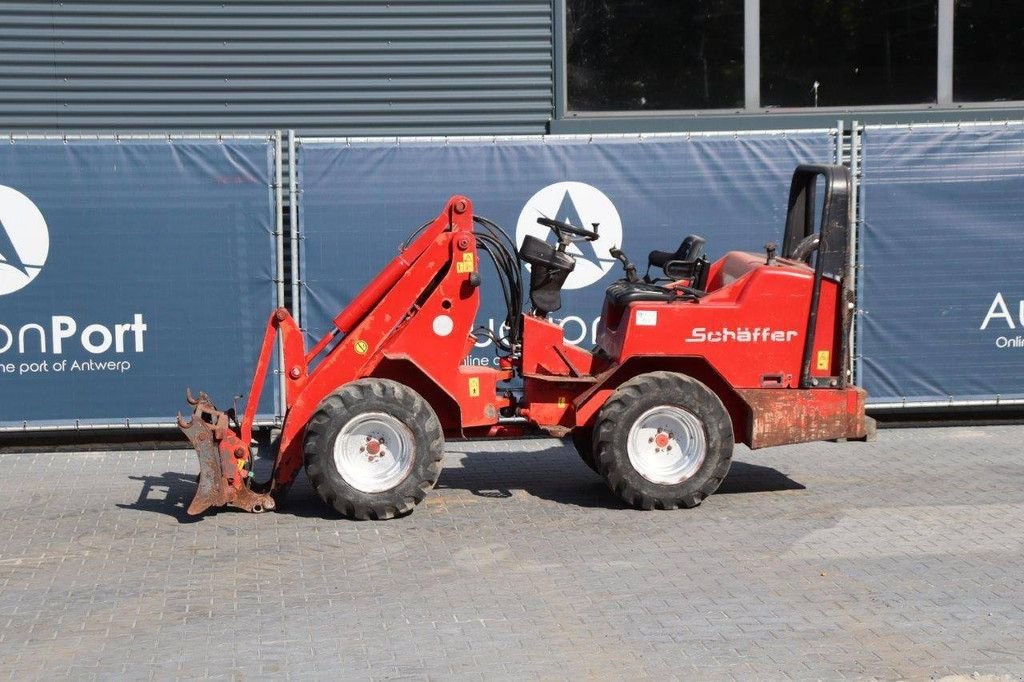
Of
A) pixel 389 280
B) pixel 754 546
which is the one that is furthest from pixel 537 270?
pixel 754 546

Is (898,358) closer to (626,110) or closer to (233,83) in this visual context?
(626,110)

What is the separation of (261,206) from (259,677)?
5.98 metres

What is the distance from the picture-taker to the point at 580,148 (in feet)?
38.8

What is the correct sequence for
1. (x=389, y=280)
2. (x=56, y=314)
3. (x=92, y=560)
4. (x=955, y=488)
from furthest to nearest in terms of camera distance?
(x=56, y=314), (x=955, y=488), (x=389, y=280), (x=92, y=560)

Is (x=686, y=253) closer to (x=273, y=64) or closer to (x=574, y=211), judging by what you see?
(x=574, y=211)

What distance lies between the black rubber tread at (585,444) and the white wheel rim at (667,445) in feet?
1.65

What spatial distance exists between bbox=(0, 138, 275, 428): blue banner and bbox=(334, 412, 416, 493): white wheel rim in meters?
2.80

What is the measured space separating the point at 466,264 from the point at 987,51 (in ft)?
27.4

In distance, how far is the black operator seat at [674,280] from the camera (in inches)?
373

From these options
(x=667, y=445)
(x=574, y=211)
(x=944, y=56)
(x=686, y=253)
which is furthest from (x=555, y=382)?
(x=944, y=56)

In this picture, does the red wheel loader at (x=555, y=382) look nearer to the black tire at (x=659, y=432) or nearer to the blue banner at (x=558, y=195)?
the black tire at (x=659, y=432)

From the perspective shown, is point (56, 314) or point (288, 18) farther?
point (288, 18)

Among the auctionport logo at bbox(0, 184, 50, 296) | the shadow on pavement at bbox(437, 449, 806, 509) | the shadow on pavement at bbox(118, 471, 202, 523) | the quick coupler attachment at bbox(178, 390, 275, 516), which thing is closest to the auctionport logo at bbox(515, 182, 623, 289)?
the shadow on pavement at bbox(437, 449, 806, 509)

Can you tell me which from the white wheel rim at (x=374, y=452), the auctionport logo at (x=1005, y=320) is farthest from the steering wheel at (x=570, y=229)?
the auctionport logo at (x=1005, y=320)
